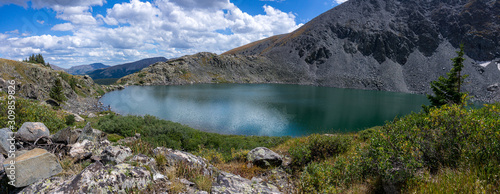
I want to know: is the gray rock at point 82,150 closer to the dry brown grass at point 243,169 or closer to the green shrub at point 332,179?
the dry brown grass at point 243,169

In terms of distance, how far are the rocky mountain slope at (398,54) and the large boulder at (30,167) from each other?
536ft

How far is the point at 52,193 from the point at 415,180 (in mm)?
8979

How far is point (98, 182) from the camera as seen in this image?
4.57 m

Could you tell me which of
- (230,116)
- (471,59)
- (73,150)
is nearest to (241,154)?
(73,150)

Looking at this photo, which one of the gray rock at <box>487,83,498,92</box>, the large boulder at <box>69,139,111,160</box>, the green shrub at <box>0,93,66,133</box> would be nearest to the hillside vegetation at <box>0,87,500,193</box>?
the large boulder at <box>69,139,111,160</box>

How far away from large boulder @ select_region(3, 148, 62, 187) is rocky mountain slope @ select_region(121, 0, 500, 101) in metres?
163

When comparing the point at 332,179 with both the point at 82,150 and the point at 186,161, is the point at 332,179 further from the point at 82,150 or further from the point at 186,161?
the point at 82,150

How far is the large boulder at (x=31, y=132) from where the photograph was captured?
286 inches

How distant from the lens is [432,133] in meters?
6.71

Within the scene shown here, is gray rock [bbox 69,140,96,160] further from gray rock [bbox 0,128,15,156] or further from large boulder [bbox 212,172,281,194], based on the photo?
large boulder [bbox 212,172,281,194]

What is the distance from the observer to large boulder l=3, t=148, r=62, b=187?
4.72 metres

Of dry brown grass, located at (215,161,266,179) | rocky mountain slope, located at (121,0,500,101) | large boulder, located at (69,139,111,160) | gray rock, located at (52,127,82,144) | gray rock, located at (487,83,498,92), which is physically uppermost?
rocky mountain slope, located at (121,0,500,101)

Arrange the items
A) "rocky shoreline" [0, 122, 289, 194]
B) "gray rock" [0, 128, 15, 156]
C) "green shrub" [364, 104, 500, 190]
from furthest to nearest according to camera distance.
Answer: "gray rock" [0, 128, 15, 156], "green shrub" [364, 104, 500, 190], "rocky shoreline" [0, 122, 289, 194]

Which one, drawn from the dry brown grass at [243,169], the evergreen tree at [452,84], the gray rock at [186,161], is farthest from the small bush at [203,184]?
the evergreen tree at [452,84]
